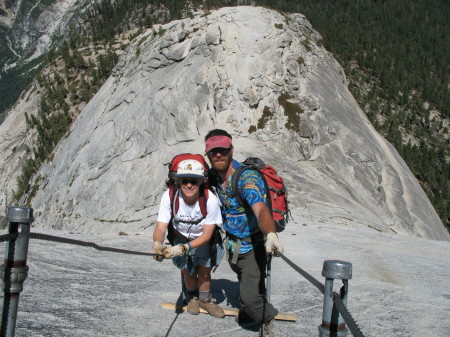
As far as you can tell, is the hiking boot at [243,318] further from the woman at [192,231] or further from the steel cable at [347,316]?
the steel cable at [347,316]

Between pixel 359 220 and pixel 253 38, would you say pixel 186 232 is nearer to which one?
pixel 359 220

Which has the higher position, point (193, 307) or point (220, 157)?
point (220, 157)

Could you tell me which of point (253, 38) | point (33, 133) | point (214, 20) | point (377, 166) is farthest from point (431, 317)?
point (33, 133)

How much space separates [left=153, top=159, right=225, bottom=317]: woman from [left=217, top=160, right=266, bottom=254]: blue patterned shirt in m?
0.12

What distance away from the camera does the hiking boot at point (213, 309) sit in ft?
16.7

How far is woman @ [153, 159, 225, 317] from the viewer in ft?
14.5

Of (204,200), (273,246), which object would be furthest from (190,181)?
(273,246)

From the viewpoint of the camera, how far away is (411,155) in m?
55.6

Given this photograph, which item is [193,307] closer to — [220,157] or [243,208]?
[243,208]

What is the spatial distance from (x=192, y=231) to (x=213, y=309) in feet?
3.36

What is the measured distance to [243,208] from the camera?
4590 mm

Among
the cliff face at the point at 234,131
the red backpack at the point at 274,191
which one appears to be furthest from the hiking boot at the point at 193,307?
the cliff face at the point at 234,131

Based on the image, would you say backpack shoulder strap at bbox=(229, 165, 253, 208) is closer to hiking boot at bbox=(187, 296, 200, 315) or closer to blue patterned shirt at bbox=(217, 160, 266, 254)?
blue patterned shirt at bbox=(217, 160, 266, 254)

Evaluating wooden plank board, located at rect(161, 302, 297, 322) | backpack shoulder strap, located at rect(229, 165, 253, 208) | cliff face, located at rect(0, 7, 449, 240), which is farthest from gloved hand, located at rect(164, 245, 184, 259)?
cliff face, located at rect(0, 7, 449, 240)
